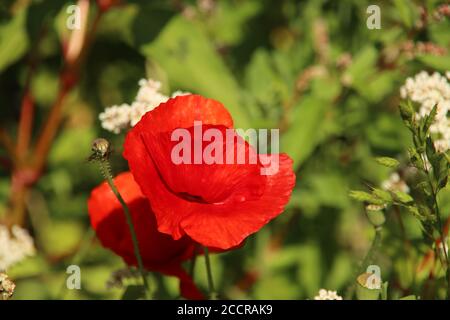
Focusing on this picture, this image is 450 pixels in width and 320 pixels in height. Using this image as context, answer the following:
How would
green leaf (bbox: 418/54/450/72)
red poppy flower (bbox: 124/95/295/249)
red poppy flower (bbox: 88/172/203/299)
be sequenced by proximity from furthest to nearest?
green leaf (bbox: 418/54/450/72) → red poppy flower (bbox: 88/172/203/299) → red poppy flower (bbox: 124/95/295/249)

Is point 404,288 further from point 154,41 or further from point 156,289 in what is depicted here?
point 154,41

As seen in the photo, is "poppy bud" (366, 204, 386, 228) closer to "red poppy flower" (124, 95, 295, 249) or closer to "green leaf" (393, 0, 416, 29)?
"red poppy flower" (124, 95, 295, 249)

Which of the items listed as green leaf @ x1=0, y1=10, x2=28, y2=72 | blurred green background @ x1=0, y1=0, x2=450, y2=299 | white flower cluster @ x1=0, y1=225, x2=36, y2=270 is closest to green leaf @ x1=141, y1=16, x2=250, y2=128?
blurred green background @ x1=0, y1=0, x2=450, y2=299

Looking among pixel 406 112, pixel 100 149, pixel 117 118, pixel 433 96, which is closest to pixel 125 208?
pixel 100 149

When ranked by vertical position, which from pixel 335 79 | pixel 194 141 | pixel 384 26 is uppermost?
pixel 384 26

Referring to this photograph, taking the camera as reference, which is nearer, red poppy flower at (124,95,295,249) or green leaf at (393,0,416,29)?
red poppy flower at (124,95,295,249)

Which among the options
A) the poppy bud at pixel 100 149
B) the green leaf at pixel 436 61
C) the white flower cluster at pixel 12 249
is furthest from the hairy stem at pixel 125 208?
the green leaf at pixel 436 61

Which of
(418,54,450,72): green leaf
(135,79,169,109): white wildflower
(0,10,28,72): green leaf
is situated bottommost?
(135,79,169,109): white wildflower
